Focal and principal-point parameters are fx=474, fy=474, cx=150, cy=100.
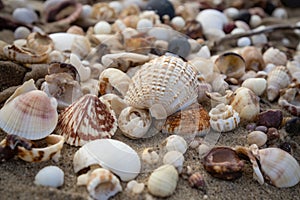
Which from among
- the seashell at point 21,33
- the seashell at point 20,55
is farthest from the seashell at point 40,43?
the seashell at point 21,33

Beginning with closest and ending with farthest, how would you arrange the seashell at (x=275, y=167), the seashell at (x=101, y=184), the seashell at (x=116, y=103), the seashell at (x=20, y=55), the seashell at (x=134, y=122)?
the seashell at (x=101, y=184)
the seashell at (x=275, y=167)
the seashell at (x=134, y=122)
the seashell at (x=116, y=103)
the seashell at (x=20, y=55)

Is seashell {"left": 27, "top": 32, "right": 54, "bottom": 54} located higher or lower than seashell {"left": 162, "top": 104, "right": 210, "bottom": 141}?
higher

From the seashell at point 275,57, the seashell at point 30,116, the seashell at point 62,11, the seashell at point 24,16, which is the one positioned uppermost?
the seashell at point 30,116

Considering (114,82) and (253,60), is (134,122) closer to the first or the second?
(114,82)

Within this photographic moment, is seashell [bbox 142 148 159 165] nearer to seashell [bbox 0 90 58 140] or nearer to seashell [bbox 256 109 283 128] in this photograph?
seashell [bbox 0 90 58 140]

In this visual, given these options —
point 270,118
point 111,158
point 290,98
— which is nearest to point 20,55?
point 111,158

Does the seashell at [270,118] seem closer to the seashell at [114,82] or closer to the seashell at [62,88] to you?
the seashell at [114,82]

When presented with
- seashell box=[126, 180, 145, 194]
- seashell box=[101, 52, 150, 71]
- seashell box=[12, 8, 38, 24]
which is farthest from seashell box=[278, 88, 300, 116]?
seashell box=[12, 8, 38, 24]
